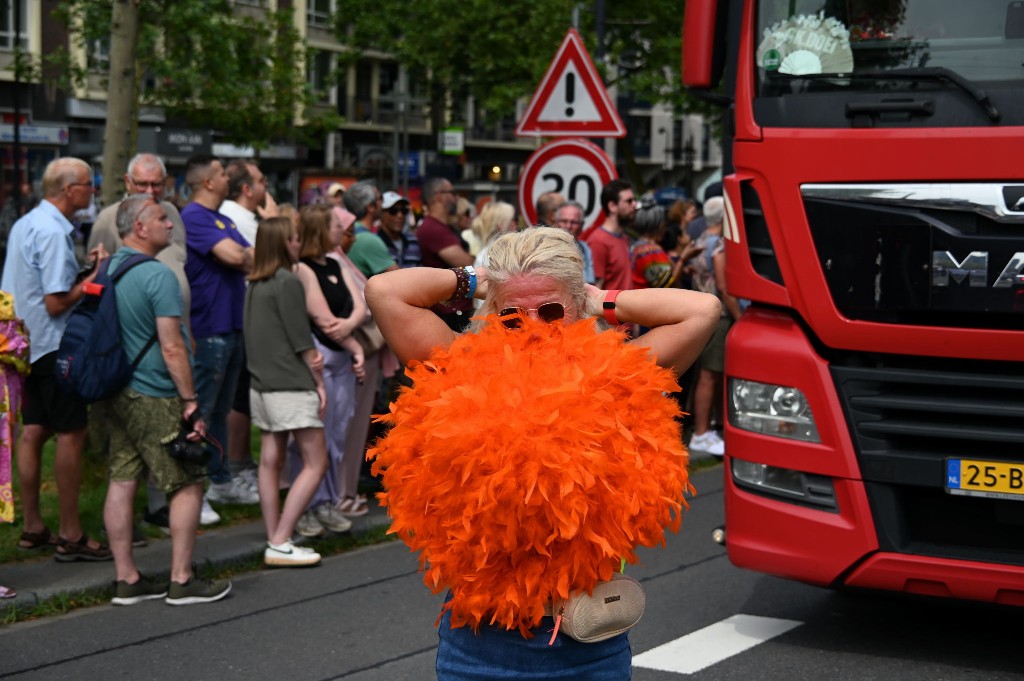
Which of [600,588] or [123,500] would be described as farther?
[123,500]

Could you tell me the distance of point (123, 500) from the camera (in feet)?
21.7

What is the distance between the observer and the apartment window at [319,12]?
56906 mm

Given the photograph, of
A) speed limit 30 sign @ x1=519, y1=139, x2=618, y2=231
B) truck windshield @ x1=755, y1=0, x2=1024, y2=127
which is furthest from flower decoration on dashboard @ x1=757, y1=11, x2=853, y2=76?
speed limit 30 sign @ x1=519, y1=139, x2=618, y2=231

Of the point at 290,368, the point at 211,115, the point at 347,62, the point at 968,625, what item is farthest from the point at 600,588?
the point at 347,62

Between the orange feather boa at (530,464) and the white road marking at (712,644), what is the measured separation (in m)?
2.63

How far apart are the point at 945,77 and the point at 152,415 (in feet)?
12.4

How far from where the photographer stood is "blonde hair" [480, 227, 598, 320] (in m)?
3.22

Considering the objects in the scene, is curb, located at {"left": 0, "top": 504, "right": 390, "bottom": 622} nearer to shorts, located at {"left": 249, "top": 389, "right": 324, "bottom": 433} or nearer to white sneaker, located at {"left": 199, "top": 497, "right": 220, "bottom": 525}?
white sneaker, located at {"left": 199, "top": 497, "right": 220, "bottom": 525}

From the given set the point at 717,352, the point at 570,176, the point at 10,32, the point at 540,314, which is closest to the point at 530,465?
the point at 540,314

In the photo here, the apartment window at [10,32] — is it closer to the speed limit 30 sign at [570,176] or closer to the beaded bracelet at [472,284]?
the speed limit 30 sign at [570,176]

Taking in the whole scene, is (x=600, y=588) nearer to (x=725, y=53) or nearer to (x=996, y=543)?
(x=996, y=543)

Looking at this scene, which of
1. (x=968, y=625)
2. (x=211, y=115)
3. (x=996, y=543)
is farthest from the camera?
(x=211, y=115)

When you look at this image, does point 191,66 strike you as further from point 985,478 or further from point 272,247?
point 985,478

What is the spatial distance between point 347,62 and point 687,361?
5181cm
